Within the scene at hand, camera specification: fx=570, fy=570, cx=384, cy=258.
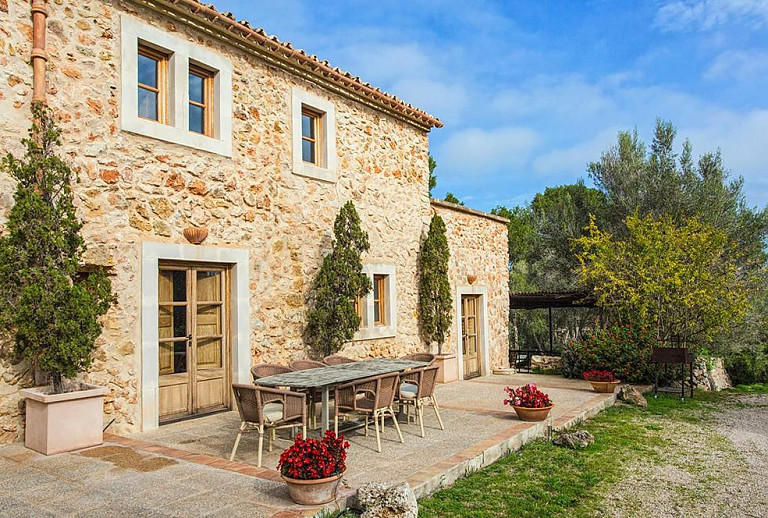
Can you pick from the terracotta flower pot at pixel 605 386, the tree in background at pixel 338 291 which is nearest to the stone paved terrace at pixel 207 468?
the tree in background at pixel 338 291

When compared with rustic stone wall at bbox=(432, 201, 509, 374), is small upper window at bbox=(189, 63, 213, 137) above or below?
above

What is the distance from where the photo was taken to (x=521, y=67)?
12836mm

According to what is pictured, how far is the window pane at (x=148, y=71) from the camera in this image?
6.80 m

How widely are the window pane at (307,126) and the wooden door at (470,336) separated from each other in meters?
5.15

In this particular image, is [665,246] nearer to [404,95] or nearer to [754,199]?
[404,95]

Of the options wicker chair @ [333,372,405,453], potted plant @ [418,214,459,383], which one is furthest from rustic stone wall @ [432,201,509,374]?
wicker chair @ [333,372,405,453]

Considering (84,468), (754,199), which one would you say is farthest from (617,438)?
(754,199)

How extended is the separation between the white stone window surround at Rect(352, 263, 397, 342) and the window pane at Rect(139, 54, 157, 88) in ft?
14.4

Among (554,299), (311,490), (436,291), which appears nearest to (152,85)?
(311,490)

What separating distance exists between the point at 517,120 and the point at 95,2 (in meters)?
17.2

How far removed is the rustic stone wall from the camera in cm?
1198

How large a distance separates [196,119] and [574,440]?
6.05 m

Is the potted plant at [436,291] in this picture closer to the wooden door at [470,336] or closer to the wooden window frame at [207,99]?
the wooden door at [470,336]

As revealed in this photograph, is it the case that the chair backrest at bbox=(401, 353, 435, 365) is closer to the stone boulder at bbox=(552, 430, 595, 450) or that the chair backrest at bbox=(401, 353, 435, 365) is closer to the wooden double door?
the stone boulder at bbox=(552, 430, 595, 450)
